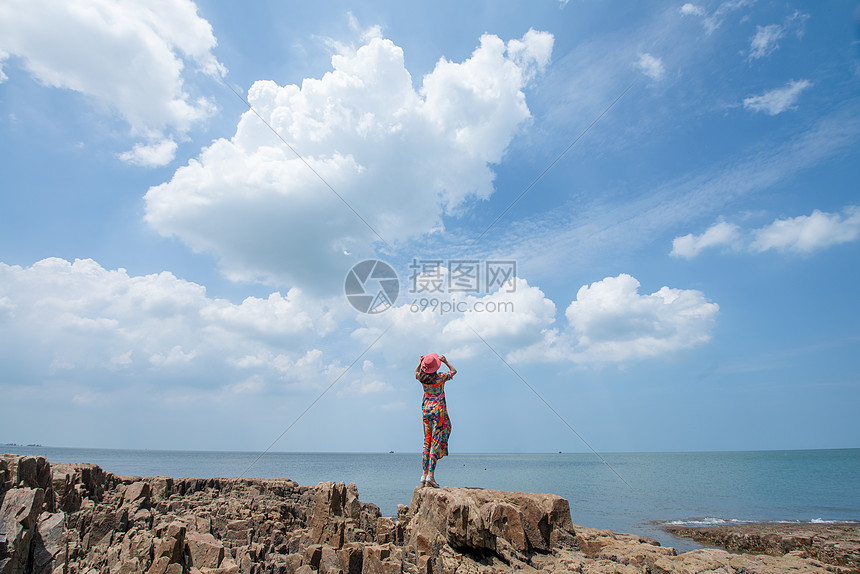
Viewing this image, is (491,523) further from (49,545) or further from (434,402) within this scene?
(49,545)

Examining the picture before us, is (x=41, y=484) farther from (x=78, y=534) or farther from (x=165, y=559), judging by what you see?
(x=165, y=559)

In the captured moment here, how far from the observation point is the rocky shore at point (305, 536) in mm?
7578

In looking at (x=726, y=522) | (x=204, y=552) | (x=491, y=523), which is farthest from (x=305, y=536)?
(x=726, y=522)

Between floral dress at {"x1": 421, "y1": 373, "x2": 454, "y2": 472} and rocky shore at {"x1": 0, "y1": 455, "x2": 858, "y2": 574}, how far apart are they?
4.42 ft

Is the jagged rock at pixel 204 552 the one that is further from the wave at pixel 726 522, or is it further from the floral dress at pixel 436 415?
the wave at pixel 726 522

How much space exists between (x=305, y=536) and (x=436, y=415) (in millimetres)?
7004

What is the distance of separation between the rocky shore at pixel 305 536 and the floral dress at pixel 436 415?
1.35 m

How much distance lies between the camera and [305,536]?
46.9ft

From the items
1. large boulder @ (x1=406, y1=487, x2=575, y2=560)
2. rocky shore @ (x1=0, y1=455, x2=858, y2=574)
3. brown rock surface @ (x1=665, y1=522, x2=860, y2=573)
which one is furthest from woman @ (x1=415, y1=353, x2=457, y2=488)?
brown rock surface @ (x1=665, y1=522, x2=860, y2=573)

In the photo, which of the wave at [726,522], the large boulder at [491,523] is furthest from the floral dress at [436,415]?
the wave at [726,522]

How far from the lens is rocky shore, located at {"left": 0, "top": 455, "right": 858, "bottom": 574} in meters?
7.58

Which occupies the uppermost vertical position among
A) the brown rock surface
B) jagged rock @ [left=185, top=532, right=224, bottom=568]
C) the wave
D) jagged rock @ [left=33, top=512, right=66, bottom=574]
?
jagged rock @ [left=33, top=512, right=66, bottom=574]

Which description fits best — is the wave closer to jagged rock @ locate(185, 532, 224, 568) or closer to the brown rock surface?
the brown rock surface

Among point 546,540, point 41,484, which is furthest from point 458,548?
point 41,484
